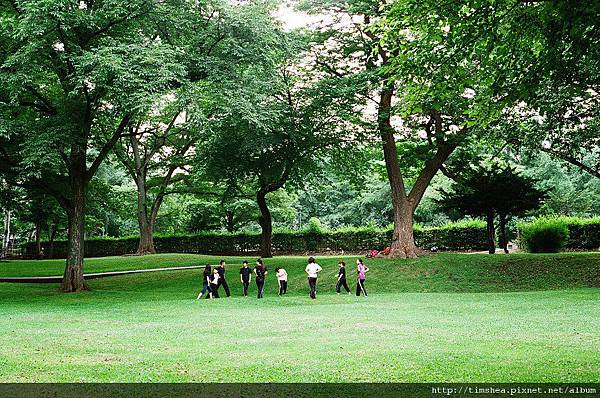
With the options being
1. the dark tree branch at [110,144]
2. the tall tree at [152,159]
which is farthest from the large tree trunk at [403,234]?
the tall tree at [152,159]

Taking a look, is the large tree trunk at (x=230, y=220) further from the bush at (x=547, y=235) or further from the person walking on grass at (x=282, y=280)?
the person walking on grass at (x=282, y=280)

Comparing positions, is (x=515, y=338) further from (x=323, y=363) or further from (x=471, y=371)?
(x=323, y=363)

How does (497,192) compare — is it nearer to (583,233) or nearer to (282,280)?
(583,233)

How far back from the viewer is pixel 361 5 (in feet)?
85.4

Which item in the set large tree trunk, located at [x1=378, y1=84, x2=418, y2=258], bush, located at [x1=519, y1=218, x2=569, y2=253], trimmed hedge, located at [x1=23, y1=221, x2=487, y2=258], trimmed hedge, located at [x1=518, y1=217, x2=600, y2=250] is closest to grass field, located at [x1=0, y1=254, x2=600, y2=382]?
large tree trunk, located at [x1=378, y1=84, x2=418, y2=258]

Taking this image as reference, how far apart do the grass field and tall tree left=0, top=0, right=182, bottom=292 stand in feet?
16.5

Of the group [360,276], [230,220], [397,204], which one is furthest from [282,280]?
[230,220]

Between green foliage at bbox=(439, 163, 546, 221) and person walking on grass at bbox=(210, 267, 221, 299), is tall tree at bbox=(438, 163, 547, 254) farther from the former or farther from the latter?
person walking on grass at bbox=(210, 267, 221, 299)

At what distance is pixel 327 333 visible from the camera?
39.1 ft

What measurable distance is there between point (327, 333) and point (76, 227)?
53.2ft

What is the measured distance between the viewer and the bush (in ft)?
108

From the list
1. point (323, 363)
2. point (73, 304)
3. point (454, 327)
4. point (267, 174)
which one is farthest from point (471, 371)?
point (267, 174)

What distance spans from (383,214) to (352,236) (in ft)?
39.7

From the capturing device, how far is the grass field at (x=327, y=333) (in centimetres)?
796
